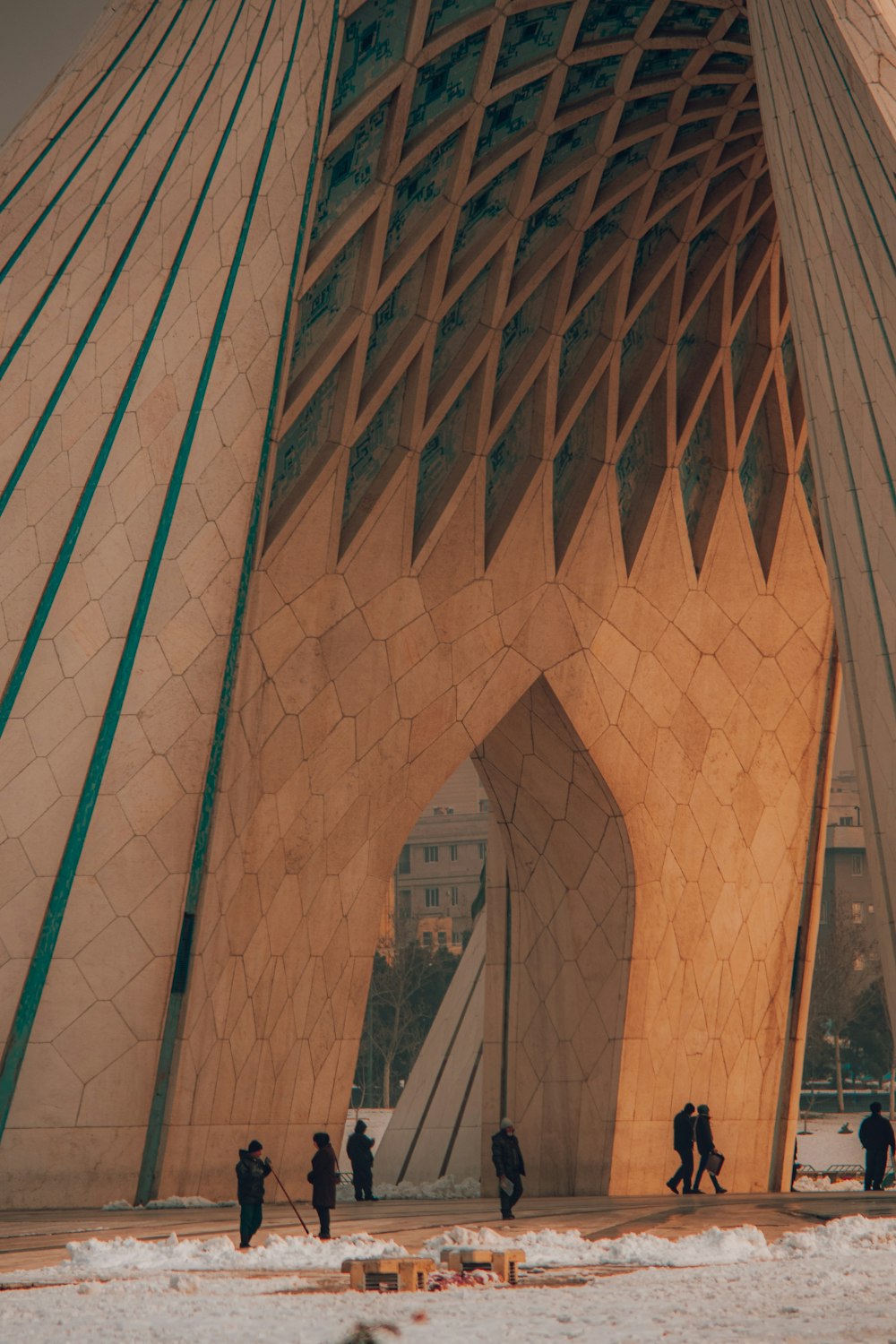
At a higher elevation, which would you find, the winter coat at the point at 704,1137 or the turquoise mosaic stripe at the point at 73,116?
the turquoise mosaic stripe at the point at 73,116

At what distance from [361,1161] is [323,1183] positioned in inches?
239

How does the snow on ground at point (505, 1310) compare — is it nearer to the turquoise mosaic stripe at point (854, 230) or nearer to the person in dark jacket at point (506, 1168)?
the person in dark jacket at point (506, 1168)

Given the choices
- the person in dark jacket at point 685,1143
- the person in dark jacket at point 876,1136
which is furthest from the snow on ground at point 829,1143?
the person in dark jacket at point 876,1136

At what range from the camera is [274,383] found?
13.6 meters

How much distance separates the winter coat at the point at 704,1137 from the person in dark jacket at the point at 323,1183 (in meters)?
6.11

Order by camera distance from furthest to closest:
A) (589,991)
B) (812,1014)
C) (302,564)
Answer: (812,1014)
(589,991)
(302,564)

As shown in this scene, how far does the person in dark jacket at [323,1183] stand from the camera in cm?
980

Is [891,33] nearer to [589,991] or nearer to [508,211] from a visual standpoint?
[508,211]

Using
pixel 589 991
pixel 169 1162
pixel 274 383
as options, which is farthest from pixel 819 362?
pixel 589 991

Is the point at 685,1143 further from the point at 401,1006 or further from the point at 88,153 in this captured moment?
the point at 401,1006

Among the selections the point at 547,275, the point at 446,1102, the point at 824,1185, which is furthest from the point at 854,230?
the point at 824,1185

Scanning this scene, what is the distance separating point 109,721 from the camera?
1277cm

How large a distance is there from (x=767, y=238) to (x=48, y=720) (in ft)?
33.1

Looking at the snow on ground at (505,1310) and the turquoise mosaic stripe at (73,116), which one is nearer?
the snow on ground at (505,1310)
